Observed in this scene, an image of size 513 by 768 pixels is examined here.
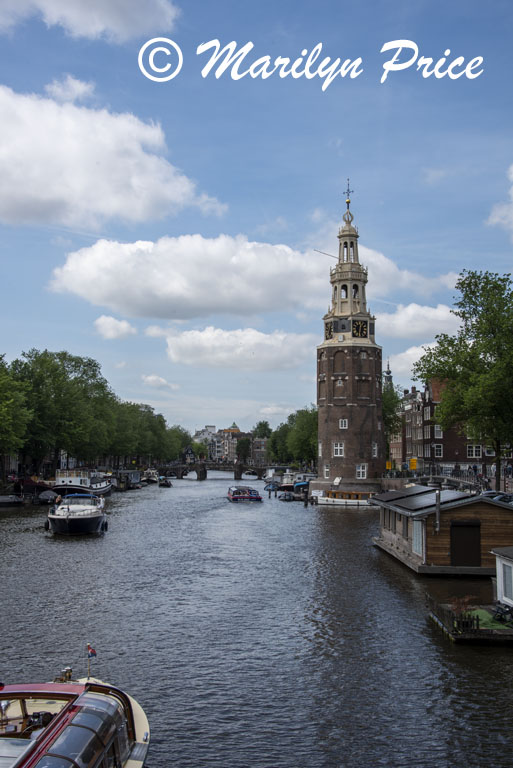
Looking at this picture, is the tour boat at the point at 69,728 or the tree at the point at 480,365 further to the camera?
the tree at the point at 480,365

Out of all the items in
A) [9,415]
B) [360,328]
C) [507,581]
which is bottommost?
[507,581]

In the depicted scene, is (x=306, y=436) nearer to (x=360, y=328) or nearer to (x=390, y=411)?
(x=390, y=411)

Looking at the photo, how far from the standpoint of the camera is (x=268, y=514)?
8412cm

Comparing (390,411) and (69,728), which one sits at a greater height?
(390,411)

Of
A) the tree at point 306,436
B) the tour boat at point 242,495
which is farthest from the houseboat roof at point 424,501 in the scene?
the tree at point 306,436

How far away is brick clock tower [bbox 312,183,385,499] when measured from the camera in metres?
104

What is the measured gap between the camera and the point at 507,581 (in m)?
26.8

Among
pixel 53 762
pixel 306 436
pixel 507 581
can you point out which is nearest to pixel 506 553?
pixel 507 581

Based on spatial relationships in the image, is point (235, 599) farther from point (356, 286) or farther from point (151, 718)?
point (356, 286)

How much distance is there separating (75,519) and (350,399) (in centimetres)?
5593

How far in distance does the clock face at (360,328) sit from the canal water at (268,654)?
61.3 metres

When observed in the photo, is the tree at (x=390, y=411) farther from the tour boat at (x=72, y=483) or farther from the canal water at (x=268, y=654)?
the canal water at (x=268, y=654)

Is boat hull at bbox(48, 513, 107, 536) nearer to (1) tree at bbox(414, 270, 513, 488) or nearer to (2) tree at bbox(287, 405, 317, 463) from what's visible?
(1) tree at bbox(414, 270, 513, 488)

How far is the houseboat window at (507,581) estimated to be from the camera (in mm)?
26453
